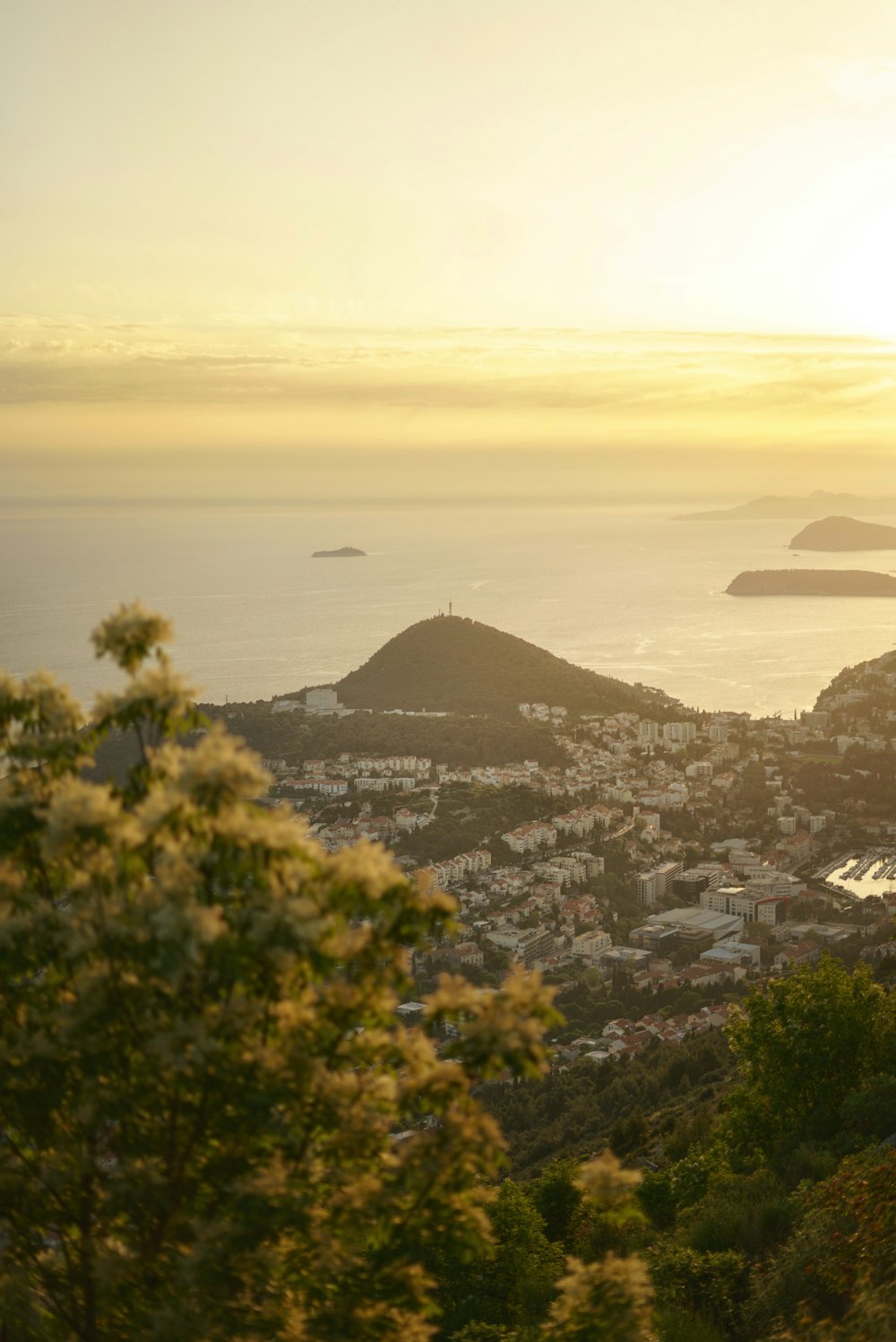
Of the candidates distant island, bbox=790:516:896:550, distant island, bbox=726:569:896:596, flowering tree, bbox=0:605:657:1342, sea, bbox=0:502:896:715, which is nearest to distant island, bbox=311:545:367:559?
sea, bbox=0:502:896:715

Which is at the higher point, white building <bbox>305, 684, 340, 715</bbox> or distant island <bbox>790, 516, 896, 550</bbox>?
distant island <bbox>790, 516, 896, 550</bbox>

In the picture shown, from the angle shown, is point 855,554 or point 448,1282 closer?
point 448,1282

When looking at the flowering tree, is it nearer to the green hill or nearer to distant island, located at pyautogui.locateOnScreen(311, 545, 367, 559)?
the green hill

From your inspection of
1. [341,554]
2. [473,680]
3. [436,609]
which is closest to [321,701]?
[473,680]

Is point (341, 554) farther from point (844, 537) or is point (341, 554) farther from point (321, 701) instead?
point (321, 701)

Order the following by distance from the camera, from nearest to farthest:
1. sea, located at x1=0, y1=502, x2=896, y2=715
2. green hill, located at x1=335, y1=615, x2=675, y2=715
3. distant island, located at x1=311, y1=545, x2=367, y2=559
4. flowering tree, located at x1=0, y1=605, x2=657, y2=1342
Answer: flowering tree, located at x1=0, y1=605, x2=657, y2=1342 < green hill, located at x1=335, y1=615, x2=675, y2=715 < sea, located at x1=0, y1=502, x2=896, y2=715 < distant island, located at x1=311, y1=545, x2=367, y2=559

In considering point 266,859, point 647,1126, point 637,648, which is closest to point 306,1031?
point 266,859

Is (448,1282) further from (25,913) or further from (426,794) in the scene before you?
(426,794)
